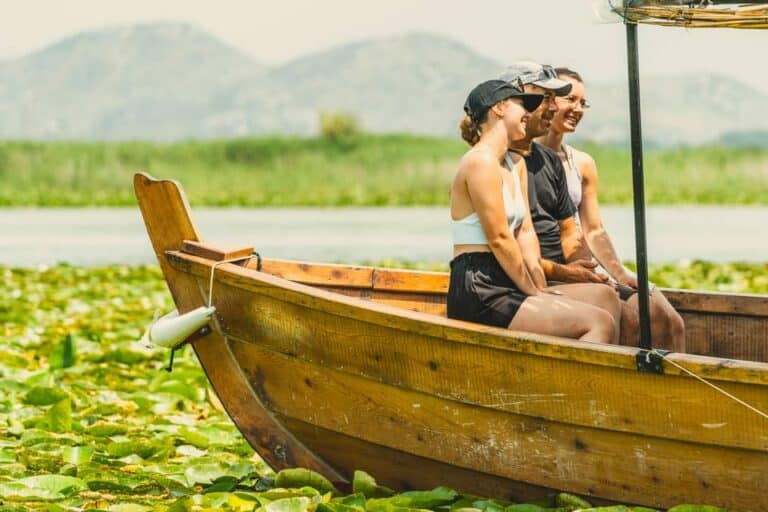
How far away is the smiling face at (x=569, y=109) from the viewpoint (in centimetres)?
484

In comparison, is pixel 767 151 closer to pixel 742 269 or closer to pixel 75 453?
pixel 742 269

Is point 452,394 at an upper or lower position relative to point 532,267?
lower

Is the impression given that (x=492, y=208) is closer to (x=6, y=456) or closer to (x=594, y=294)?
(x=594, y=294)

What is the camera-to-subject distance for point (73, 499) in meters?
4.36

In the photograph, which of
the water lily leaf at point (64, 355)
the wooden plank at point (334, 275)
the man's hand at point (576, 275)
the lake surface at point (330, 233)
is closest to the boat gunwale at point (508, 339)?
the man's hand at point (576, 275)

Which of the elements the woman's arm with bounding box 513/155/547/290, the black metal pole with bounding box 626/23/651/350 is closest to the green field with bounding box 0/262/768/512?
the black metal pole with bounding box 626/23/651/350

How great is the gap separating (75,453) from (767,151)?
32675 mm

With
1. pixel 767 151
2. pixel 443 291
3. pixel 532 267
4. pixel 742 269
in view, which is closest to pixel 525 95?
pixel 532 267

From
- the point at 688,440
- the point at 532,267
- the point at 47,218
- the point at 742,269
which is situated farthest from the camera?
the point at 47,218

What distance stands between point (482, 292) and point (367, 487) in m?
0.81

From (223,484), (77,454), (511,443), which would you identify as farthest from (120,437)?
(511,443)

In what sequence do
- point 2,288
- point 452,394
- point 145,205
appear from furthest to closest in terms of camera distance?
1. point 2,288
2. point 145,205
3. point 452,394

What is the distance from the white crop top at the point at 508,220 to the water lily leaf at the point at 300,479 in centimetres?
99

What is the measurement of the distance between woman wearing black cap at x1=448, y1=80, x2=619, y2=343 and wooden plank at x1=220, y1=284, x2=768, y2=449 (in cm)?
24
